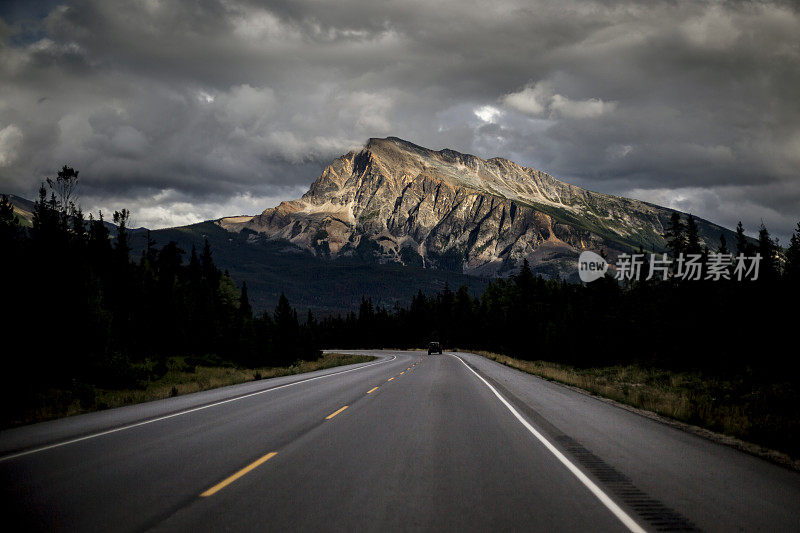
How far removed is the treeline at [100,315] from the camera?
2308 cm

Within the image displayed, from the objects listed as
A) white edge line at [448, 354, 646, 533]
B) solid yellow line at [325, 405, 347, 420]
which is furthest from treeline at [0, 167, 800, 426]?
white edge line at [448, 354, 646, 533]

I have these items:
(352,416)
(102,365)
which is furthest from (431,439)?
(102,365)

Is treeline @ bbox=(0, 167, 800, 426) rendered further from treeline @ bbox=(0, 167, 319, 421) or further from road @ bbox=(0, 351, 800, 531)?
road @ bbox=(0, 351, 800, 531)

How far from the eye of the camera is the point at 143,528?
4785mm

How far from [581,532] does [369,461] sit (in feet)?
11.7

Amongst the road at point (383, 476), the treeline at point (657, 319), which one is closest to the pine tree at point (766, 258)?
the treeline at point (657, 319)

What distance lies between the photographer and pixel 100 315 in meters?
27.9

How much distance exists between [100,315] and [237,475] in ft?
84.1

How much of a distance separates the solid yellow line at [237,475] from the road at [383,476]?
0.09 feet

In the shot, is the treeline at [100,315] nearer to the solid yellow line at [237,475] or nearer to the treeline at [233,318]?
the treeline at [233,318]

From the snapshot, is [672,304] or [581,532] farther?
[672,304]

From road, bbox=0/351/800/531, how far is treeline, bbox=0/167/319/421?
354 inches

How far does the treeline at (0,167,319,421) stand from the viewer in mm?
23078

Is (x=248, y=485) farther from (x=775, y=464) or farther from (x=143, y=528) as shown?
(x=775, y=464)
